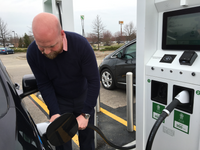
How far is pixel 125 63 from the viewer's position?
14.5ft

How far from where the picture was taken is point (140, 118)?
1792mm

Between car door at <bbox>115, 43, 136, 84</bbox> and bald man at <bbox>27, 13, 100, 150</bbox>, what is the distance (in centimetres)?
266

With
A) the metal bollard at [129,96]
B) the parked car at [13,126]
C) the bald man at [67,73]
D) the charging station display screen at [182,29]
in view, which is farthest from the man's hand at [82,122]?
the metal bollard at [129,96]

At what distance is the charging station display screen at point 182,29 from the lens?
1377 mm

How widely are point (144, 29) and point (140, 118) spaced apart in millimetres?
887

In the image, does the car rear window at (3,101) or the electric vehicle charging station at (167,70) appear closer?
the car rear window at (3,101)

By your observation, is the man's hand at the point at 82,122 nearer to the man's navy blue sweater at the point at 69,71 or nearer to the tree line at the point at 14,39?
the man's navy blue sweater at the point at 69,71

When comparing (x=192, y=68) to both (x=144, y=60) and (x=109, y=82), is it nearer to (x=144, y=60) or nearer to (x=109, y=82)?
(x=144, y=60)

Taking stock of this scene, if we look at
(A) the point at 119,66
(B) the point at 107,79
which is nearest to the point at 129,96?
(A) the point at 119,66

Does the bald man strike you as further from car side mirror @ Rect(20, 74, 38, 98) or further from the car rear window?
the car rear window

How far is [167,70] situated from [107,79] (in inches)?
144

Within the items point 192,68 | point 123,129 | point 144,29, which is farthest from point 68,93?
point 123,129

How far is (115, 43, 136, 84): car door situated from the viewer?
168 inches

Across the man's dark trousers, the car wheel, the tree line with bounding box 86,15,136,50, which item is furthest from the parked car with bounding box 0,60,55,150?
the tree line with bounding box 86,15,136,50
